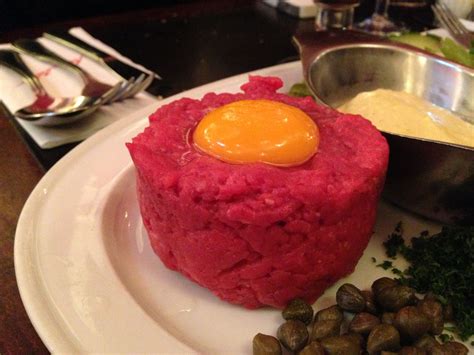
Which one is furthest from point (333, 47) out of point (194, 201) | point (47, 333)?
point (47, 333)

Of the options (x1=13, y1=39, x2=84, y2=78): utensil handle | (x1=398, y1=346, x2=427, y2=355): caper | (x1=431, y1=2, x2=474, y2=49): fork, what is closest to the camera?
(x1=398, y1=346, x2=427, y2=355): caper

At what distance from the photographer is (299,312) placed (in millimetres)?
1855

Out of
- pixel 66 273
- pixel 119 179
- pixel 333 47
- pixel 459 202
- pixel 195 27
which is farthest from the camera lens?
pixel 195 27

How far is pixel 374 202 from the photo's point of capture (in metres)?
2.03

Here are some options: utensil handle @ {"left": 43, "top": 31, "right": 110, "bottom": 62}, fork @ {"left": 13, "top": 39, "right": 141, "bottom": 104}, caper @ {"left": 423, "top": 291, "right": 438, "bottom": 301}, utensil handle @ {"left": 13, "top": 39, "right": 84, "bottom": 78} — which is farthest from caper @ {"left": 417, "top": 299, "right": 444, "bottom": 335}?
utensil handle @ {"left": 43, "top": 31, "right": 110, "bottom": 62}

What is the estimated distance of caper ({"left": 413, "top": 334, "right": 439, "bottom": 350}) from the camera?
1.69 m

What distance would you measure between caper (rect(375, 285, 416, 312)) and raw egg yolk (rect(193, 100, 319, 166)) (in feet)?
1.88

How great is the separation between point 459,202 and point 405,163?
0.28m

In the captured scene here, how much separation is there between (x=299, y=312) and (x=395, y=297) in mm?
351

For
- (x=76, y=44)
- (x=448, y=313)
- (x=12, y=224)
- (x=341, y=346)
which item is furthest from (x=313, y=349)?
(x=76, y=44)

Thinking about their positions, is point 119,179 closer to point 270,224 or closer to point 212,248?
point 212,248

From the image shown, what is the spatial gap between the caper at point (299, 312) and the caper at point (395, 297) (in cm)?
27

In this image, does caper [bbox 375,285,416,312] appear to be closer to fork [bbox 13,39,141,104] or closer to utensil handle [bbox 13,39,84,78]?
fork [bbox 13,39,141,104]

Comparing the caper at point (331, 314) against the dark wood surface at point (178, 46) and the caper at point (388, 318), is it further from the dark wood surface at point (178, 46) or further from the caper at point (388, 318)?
the dark wood surface at point (178, 46)
